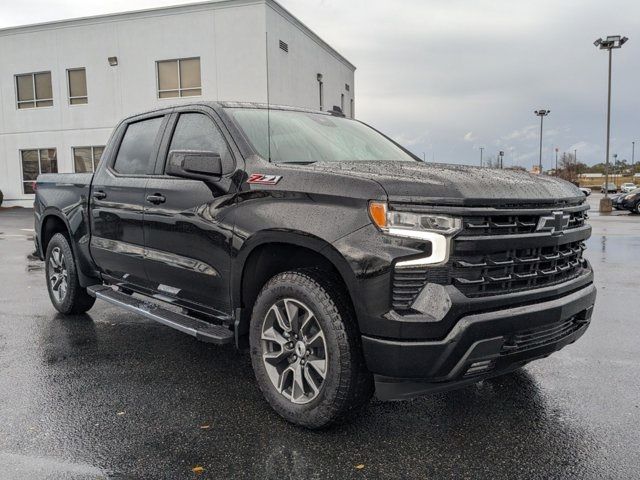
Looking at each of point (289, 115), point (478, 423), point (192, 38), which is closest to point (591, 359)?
point (478, 423)

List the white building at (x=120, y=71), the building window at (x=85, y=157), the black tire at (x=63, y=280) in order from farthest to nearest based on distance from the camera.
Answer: the building window at (x=85, y=157), the white building at (x=120, y=71), the black tire at (x=63, y=280)

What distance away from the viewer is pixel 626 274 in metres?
8.60

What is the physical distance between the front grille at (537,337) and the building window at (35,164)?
26594mm

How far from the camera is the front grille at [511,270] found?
9.24ft

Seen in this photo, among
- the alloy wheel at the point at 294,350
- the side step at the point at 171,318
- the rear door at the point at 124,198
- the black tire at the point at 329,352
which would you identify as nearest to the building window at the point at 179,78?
the rear door at the point at 124,198

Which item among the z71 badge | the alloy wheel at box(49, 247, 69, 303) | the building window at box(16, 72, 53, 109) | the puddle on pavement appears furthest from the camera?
the building window at box(16, 72, 53, 109)

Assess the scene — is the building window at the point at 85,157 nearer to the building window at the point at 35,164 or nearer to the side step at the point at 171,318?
the building window at the point at 35,164

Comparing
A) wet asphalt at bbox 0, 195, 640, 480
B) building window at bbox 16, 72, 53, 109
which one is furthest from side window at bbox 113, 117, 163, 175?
building window at bbox 16, 72, 53, 109

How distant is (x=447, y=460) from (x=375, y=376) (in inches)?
21.7

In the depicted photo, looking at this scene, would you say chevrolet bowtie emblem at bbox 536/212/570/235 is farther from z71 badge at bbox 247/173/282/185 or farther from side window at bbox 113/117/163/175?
side window at bbox 113/117/163/175

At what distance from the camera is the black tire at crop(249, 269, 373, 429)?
3.01 meters

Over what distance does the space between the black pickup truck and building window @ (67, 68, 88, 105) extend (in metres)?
23.3

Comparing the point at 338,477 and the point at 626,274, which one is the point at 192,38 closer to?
the point at 626,274

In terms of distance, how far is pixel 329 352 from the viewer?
305 cm
